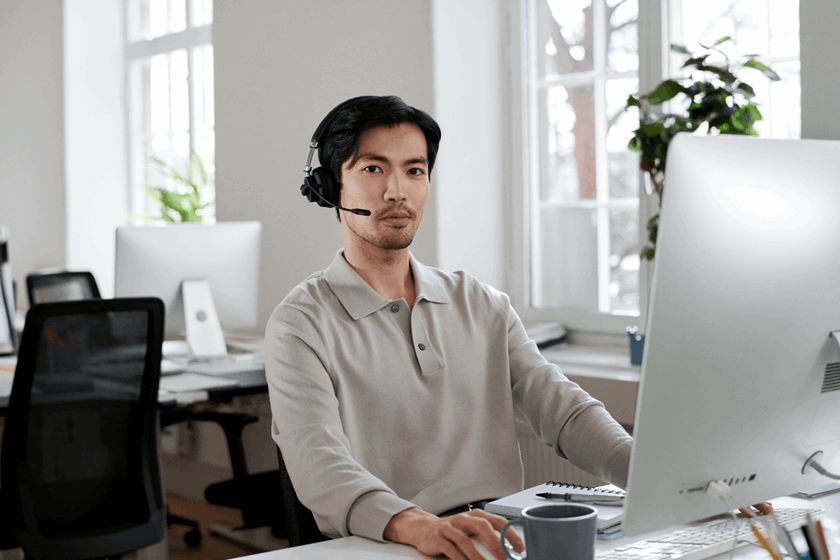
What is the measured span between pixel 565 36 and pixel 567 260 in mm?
809

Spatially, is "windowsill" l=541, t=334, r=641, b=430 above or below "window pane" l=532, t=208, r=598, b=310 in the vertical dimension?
below

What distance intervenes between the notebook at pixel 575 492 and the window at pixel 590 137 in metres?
1.64

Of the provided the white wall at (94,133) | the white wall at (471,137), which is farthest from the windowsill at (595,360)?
the white wall at (94,133)

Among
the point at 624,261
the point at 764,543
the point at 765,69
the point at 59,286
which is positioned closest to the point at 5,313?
the point at 59,286

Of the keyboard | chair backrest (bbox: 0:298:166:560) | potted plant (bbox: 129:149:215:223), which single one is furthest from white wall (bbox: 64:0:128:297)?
the keyboard

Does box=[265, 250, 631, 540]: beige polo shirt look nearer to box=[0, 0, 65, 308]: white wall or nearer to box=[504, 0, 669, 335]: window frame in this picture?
box=[504, 0, 669, 335]: window frame

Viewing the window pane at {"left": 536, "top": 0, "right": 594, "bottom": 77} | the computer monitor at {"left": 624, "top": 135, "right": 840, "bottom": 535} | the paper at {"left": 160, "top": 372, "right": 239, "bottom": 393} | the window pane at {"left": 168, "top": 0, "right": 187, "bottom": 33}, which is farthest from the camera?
the window pane at {"left": 168, "top": 0, "right": 187, "bottom": 33}

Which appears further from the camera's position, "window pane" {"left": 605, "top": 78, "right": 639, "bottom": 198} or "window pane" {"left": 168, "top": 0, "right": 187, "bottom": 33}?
"window pane" {"left": 168, "top": 0, "right": 187, "bottom": 33}

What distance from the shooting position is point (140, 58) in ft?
17.0

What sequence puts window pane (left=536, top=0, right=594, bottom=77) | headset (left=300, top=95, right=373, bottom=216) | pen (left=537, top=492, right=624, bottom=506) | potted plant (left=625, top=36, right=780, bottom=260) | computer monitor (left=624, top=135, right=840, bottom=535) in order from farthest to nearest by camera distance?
1. window pane (left=536, top=0, right=594, bottom=77)
2. potted plant (left=625, top=36, right=780, bottom=260)
3. headset (left=300, top=95, right=373, bottom=216)
4. pen (left=537, top=492, right=624, bottom=506)
5. computer monitor (left=624, top=135, right=840, bottom=535)

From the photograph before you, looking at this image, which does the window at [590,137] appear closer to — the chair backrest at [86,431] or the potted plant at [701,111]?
the potted plant at [701,111]

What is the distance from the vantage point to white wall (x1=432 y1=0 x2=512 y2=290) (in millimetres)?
2953

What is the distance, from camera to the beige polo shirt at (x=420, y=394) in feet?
4.23

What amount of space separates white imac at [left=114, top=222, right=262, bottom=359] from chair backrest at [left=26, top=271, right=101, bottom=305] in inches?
55.3
